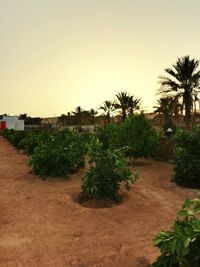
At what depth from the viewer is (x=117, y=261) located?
5480 mm

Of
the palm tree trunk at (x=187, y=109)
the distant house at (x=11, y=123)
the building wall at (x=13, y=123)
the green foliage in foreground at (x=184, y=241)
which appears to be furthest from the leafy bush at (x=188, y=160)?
the distant house at (x=11, y=123)

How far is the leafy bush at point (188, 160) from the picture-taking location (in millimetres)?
11703

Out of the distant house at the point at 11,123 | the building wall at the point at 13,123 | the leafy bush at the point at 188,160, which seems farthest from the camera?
the distant house at the point at 11,123

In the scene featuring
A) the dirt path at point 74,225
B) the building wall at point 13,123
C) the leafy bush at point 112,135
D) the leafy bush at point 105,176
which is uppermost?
the building wall at point 13,123

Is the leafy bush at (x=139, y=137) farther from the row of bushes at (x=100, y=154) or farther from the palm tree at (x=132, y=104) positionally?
the palm tree at (x=132, y=104)

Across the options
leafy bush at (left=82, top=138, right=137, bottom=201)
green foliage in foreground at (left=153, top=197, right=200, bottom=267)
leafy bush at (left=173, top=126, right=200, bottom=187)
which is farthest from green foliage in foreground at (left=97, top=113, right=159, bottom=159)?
green foliage in foreground at (left=153, top=197, right=200, bottom=267)

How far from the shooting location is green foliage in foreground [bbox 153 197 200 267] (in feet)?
11.1

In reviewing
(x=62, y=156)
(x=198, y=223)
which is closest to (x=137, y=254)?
(x=198, y=223)

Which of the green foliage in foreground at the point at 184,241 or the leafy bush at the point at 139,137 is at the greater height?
the leafy bush at the point at 139,137

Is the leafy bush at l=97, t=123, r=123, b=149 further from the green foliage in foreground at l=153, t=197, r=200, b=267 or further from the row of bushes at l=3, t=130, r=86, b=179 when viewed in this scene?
the green foliage in foreground at l=153, t=197, r=200, b=267

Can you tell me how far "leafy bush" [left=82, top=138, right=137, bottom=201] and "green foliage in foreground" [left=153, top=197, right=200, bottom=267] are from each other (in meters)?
5.08

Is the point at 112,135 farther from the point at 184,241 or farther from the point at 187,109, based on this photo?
the point at 184,241

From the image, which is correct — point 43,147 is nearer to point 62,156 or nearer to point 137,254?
point 62,156

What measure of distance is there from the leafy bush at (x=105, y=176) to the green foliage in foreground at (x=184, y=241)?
5.08m
